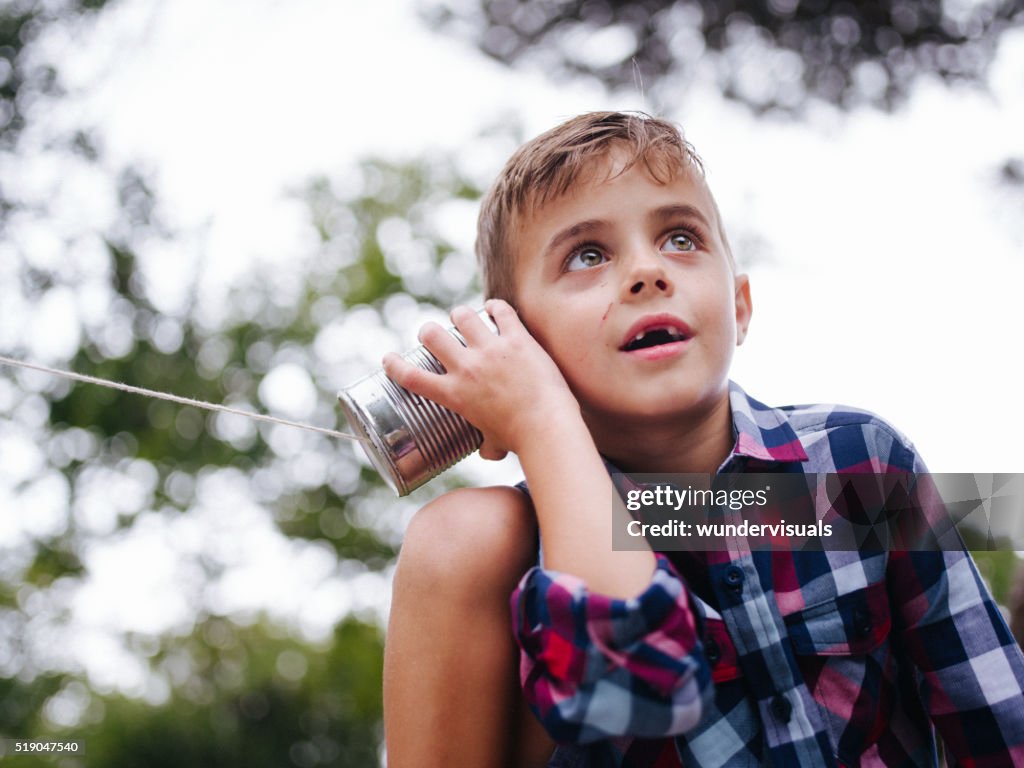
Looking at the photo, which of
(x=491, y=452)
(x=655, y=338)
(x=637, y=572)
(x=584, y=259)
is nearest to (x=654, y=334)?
(x=655, y=338)

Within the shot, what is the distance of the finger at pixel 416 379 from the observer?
1.01 m

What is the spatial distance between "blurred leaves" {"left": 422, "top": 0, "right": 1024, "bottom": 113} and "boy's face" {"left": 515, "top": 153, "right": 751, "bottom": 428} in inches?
102

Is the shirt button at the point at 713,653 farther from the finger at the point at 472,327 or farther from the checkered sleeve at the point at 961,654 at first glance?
the finger at the point at 472,327

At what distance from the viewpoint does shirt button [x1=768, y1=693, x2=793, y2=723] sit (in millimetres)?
898

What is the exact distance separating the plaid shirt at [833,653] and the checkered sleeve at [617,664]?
0.02 metres

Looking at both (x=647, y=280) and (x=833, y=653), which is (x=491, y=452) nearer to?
(x=647, y=280)

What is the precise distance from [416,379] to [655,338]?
0.93 feet

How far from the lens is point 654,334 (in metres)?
1.03

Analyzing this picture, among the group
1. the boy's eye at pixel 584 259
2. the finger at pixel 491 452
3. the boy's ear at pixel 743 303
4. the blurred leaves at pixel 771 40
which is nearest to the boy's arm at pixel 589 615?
the finger at pixel 491 452

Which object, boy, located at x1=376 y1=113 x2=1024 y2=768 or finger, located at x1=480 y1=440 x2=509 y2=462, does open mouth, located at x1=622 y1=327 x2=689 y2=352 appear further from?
finger, located at x1=480 y1=440 x2=509 y2=462

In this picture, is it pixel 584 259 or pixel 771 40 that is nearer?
pixel 584 259

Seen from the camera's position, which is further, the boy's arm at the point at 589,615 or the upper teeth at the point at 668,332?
the upper teeth at the point at 668,332

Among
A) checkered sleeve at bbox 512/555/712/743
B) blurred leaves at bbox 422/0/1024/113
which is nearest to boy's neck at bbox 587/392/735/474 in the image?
checkered sleeve at bbox 512/555/712/743

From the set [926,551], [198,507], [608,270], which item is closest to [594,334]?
[608,270]
